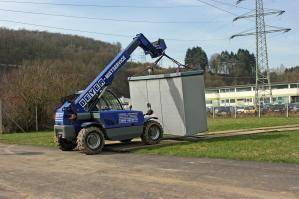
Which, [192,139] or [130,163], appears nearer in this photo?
[130,163]

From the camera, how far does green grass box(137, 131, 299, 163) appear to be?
44.4ft

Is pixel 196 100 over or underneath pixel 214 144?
over

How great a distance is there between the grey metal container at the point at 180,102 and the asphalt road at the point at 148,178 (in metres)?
4.82

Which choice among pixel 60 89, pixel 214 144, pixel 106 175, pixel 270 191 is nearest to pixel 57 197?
pixel 106 175

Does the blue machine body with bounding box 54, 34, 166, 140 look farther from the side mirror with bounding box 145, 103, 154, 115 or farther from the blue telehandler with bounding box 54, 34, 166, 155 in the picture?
the side mirror with bounding box 145, 103, 154, 115

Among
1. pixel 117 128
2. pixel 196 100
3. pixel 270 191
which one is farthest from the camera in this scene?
pixel 196 100

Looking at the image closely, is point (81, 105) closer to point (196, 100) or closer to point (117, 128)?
point (117, 128)

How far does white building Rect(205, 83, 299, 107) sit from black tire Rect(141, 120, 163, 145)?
290ft

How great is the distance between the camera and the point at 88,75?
50.4m

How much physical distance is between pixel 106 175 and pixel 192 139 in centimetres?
876

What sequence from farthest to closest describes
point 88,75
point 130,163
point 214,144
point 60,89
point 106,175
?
point 88,75 → point 60,89 → point 214,144 → point 130,163 → point 106,175

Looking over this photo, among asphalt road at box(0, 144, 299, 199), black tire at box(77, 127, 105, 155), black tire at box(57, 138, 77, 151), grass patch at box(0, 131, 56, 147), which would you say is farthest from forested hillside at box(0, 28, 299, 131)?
asphalt road at box(0, 144, 299, 199)

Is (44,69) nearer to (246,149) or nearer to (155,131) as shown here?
(155,131)

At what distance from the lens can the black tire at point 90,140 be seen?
17184 mm
